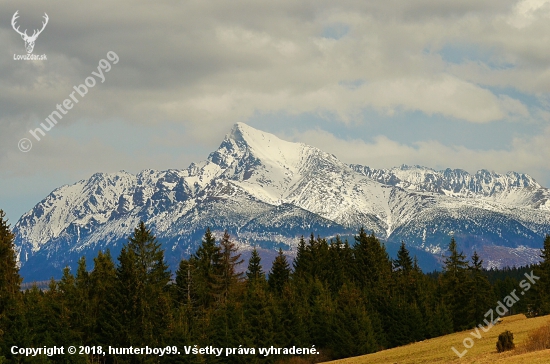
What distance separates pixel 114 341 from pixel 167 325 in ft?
20.7

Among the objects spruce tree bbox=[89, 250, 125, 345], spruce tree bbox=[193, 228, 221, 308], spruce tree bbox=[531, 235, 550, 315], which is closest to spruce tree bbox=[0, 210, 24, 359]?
spruce tree bbox=[89, 250, 125, 345]

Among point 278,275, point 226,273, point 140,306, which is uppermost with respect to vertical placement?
point 278,275

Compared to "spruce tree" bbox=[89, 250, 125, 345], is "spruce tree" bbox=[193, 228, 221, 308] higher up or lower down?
higher up

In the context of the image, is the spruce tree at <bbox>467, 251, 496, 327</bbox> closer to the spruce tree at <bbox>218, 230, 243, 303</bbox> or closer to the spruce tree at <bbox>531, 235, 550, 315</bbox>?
the spruce tree at <bbox>531, 235, 550, 315</bbox>

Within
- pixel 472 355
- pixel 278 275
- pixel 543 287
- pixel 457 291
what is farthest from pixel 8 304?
pixel 543 287

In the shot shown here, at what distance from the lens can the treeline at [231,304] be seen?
251 ft

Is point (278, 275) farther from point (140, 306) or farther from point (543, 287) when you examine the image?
point (140, 306)

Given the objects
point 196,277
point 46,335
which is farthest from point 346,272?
point 46,335

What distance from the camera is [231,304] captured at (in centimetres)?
8719

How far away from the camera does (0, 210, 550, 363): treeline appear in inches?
3007

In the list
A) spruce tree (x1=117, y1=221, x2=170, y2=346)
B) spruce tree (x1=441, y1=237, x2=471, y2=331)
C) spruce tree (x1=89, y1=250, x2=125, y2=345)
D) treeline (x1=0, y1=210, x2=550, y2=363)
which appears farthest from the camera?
spruce tree (x1=441, y1=237, x2=471, y2=331)

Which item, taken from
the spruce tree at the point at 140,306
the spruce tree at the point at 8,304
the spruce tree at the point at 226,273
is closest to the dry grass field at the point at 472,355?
the spruce tree at the point at 140,306

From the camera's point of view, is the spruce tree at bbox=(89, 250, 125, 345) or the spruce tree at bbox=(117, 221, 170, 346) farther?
the spruce tree at bbox=(117, 221, 170, 346)

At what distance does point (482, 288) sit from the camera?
11581 cm
